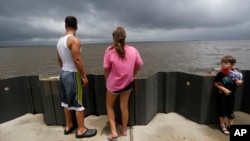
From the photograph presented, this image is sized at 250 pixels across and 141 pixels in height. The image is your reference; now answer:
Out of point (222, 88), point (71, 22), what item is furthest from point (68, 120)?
point (222, 88)

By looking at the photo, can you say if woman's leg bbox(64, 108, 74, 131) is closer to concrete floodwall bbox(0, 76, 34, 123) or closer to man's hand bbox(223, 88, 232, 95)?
concrete floodwall bbox(0, 76, 34, 123)

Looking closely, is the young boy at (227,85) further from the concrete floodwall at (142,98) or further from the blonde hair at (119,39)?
the blonde hair at (119,39)

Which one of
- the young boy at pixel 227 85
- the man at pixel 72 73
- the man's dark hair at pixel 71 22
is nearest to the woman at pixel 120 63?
the man at pixel 72 73

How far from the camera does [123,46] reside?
2441 millimetres

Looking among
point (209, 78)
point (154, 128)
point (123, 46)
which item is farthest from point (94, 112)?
point (209, 78)

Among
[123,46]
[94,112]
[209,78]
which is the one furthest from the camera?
[94,112]

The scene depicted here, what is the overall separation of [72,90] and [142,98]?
130 cm

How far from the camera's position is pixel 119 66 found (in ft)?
8.00

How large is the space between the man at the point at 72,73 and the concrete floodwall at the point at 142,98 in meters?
0.30

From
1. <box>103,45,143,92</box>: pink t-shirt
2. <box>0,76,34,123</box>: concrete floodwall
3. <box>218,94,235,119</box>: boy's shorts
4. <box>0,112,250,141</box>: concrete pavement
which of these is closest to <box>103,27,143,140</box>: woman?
<box>103,45,143,92</box>: pink t-shirt

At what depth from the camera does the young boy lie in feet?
8.99

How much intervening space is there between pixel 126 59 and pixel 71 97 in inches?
43.7

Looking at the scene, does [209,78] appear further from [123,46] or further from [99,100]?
[99,100]

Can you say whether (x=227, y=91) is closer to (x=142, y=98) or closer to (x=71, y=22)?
(x=142, y=98)
